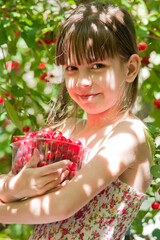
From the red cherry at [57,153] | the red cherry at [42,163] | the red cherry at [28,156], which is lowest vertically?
the red cherry at [42,163]

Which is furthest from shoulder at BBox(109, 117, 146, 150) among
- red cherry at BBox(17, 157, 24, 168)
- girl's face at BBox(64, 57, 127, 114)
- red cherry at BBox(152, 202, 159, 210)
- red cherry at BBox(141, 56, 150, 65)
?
red cherry at BBox(141, 56, 150, 65)

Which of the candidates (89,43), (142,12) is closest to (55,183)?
(89,43)

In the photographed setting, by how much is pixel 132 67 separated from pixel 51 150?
19.0 inches

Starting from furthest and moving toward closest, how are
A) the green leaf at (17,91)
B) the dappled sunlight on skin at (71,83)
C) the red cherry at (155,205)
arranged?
1. the green leaf at (17,91)
2. the red cherry at (155,205)
3. the dappled sunlight on skin at (71,83)

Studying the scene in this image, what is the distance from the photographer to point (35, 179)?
1.51 metres

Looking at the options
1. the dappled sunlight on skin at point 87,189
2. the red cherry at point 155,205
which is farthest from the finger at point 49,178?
the red cherry at point 155,205

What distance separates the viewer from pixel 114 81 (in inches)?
66.7

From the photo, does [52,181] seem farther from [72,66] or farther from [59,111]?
[59,111]

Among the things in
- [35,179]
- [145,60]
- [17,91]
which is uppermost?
[35,179]

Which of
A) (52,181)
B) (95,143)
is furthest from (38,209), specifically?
(95,143)

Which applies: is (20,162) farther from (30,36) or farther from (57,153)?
(30,36)

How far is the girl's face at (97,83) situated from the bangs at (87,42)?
2 centimetres

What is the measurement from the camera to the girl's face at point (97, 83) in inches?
65.3

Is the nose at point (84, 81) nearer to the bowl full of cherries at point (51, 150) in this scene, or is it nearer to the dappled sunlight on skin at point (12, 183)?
the bowl full of cherries at point (51, 150)
